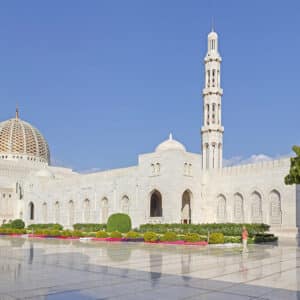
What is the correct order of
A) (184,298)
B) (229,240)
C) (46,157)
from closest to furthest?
(184,298), (229,240), (46,157)

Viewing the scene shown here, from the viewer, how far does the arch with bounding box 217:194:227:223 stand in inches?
1303

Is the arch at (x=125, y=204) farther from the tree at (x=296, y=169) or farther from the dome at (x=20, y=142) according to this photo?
the tree at (x=296, y=169)

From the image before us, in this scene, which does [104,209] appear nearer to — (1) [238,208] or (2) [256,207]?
(1) [238,208]

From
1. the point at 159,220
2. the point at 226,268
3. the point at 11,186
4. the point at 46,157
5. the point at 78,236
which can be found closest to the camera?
the point at 226,268

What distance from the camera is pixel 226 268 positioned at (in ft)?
34.3

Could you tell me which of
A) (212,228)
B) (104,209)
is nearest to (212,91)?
(104,209)

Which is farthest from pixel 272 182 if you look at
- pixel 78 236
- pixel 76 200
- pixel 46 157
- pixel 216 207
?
pixel 46 157

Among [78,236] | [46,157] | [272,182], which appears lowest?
[78,236]

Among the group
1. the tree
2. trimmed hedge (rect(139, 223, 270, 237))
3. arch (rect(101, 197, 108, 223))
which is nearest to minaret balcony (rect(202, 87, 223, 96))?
arch (rect(101, 197, 108, 223))

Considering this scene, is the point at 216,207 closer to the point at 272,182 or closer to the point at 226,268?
the point at 272,182

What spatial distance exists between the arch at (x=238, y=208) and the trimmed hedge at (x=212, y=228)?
204 inches

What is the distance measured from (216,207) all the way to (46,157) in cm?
2978

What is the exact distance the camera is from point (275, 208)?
97.1ft

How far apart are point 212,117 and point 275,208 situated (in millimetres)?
11141
